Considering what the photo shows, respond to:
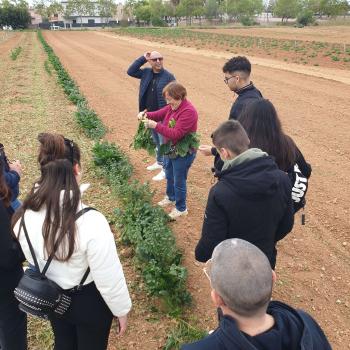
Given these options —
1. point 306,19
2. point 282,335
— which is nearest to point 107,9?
point 306,19

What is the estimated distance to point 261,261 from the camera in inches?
71.3

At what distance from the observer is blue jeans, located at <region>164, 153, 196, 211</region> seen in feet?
17.8

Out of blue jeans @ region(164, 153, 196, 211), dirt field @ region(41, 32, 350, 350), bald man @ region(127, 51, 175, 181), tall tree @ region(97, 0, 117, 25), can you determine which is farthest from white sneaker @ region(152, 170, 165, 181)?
tall tree @ region(97, 0, 117, 25)

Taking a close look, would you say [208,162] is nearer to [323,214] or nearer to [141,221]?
[323,214]

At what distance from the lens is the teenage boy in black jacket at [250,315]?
5.63 feet

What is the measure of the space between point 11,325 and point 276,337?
2.46m

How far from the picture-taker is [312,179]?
24.6 ft

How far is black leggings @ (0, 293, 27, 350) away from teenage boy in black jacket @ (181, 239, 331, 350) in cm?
196

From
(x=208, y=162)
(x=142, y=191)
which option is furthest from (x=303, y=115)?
(x=142, y=191)

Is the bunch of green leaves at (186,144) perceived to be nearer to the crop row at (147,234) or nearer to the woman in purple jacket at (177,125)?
the woman in purple jacket at (177,125)

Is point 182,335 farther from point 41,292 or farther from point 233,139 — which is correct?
point 233,139

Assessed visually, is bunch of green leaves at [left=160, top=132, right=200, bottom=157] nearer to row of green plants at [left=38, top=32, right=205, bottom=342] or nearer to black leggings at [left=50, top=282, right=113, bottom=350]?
row of green plants at [left=38, top=32, right=205, bottom=342]

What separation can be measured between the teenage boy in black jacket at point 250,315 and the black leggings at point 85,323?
1107mm

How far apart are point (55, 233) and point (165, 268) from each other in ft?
7.33
